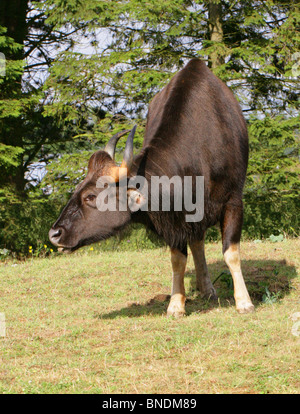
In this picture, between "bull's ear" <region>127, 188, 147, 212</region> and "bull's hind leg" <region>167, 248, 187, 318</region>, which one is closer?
"bull's ear" <region>127, 188, 147, 212</region>

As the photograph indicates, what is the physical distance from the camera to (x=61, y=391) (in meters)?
3.80

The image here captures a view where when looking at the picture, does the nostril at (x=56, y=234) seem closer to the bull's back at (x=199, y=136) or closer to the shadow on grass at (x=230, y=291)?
the bull's back at (x=199, y=136)

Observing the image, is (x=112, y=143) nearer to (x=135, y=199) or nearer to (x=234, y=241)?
(x=135, y=199)

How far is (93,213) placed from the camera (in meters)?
5.34

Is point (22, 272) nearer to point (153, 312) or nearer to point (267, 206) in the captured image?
point (153, 312)

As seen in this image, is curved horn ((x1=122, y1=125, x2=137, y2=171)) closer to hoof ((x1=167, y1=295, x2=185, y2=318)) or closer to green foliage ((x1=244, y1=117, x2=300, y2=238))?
hoof ((x1=167, y1=295, x2=185, y2=318))

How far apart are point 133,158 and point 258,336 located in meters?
2.01

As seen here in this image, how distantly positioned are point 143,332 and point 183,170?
1582 millimetres

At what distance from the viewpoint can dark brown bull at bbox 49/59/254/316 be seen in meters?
5.33

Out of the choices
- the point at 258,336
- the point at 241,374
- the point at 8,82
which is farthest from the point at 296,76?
the point at 241,374

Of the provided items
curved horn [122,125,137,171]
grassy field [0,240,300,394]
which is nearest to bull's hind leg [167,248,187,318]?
grassy field [0,240,300,394]

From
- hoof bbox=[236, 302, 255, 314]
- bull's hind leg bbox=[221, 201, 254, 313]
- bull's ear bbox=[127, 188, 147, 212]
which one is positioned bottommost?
hoof bbox=[236, 302, 255, 314]

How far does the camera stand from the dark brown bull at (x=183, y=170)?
5328 millimetres

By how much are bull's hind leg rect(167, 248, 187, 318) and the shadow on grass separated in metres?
0.20
